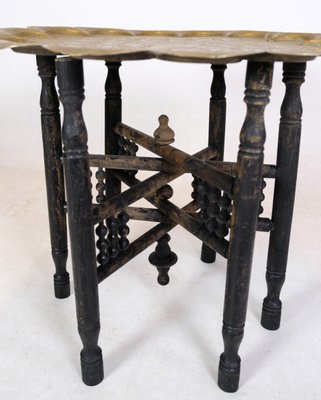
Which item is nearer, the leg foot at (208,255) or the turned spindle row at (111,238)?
the turned spindle row at (111,238)

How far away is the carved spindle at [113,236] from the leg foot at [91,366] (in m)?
0.30

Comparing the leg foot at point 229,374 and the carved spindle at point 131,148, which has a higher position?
the carved spindle at point 131,148

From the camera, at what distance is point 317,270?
242 cm

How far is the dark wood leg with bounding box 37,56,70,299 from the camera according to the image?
1.88 metres

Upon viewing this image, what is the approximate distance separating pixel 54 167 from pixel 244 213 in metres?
0.77

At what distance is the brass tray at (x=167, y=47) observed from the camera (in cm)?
124

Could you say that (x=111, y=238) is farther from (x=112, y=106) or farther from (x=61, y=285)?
(x=112, y=106)

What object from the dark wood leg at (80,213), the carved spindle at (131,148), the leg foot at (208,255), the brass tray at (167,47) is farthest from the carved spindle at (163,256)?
the brass tray at (167,47)

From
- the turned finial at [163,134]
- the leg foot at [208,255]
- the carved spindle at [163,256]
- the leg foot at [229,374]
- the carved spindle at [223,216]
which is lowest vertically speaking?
the leg foot at [208,255]

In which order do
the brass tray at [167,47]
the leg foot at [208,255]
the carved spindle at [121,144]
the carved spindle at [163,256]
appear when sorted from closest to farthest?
the brass tray at [167,47] < the carved spindle at [163,256] < the carved spindle at [121,144] < the leg foot at [208,255]

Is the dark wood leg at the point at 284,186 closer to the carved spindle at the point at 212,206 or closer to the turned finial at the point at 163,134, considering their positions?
the carved spindle at the point at 212,206

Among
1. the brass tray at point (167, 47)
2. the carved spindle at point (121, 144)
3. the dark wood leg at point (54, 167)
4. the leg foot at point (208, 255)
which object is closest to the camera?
the brass tray at point (167, 47)

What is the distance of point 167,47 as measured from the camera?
1375 mm

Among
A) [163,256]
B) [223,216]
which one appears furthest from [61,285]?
[223,216]
